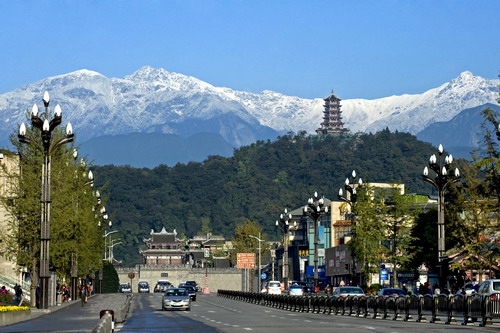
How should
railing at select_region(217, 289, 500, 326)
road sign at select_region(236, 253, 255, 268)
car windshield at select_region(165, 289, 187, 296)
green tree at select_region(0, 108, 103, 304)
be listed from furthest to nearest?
road sign at select_region(236, 253, 255, 268), car windshield at select_region(165, 289, 187, 296), green tree at select_region(0, 108, 103, 304), railing at select_region(217, 289, 500, 326)

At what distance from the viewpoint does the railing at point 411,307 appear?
41.1 m

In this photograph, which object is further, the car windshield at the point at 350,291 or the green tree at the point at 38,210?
the green tree at the point at 38,210

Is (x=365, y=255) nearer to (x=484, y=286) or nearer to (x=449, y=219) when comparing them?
(x=449, y=219)

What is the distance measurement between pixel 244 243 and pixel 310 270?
15.8 meters

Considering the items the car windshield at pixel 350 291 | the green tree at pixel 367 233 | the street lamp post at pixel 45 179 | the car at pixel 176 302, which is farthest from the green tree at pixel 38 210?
the green tree at pixel 367 233

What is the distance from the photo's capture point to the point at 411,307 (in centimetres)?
5022

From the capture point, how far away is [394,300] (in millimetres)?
51188

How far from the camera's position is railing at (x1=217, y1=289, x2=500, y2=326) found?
135 ft

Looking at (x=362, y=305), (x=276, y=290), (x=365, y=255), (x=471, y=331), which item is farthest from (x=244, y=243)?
(x=471, y=331)

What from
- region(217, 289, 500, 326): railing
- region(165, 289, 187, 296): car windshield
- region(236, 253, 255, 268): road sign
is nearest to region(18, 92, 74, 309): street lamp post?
region(217, 289, 500, 326): railing

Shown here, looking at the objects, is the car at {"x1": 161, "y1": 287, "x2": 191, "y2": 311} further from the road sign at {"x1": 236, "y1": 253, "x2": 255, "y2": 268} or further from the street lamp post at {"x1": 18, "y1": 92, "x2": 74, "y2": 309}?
the road sign at {"x1": 236, "y1": 253, "x2": 255, "y2": 268}

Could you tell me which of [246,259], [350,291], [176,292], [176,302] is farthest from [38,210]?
[246,259]

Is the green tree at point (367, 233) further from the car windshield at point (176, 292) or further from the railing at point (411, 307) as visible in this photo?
the car windshield at point (176, 292)

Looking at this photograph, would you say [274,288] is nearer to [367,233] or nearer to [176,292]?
[367,233]
